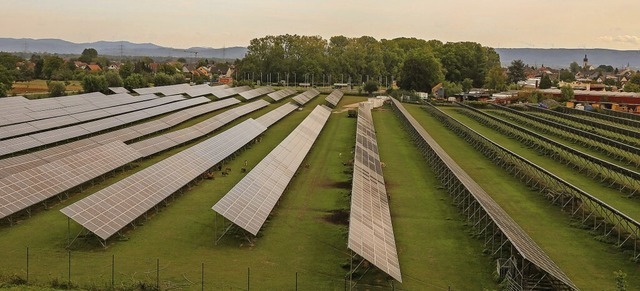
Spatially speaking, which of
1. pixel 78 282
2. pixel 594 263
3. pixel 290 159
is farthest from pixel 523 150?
pixel 78 282

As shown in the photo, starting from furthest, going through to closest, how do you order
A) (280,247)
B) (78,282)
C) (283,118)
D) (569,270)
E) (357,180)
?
(283,118) → (357,180) → (280,247) → (569,270) → (78,282)

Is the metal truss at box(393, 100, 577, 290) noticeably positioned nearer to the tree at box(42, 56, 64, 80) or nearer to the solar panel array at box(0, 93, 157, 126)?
the solar panel array at box(0, 93, 157, 126)

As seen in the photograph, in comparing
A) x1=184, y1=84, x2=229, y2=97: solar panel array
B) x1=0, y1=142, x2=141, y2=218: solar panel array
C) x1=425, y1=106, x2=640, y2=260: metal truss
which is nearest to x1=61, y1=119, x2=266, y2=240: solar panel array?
x1=0, y1=142, x2=141, y2=218: solar panel array

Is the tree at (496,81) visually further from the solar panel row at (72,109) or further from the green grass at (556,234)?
the green grass at (556,234)

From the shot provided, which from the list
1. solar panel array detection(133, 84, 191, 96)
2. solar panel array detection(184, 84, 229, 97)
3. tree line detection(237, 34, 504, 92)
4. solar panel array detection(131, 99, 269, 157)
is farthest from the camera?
tree line detection(237, 34, 504, 92)

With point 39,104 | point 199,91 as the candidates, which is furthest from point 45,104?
point 199,91

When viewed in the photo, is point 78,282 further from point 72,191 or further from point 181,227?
point 72,191
